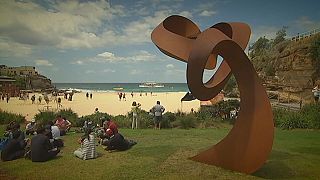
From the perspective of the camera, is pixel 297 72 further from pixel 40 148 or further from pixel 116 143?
pixel 40 148

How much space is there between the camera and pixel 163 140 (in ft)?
37.4

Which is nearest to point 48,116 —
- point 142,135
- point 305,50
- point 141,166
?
point 142,135

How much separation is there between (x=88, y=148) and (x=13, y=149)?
7.04 feet

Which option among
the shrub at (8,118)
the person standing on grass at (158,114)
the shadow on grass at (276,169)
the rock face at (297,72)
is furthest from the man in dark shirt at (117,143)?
the rock face at (297,72)

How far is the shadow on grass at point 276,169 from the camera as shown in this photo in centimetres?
729

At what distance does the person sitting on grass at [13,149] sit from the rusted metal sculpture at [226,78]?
16.2ft

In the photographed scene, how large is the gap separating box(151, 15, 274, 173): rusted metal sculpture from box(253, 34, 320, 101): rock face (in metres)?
21.5

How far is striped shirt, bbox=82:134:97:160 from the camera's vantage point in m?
8.50

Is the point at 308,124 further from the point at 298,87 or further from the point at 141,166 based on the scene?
the point at 298,87

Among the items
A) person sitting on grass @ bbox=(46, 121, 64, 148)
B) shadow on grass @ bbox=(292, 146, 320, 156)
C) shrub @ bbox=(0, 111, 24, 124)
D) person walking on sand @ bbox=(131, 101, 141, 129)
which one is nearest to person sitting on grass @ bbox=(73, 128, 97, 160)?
person sitting on grass @ bbox=(46, 121, 64, 148)

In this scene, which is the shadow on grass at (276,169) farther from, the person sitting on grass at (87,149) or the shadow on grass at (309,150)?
the person sitting on grass at (87,149)

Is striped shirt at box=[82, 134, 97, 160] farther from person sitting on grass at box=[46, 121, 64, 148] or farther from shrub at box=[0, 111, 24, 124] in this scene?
A: shrub at box=[0, 111, 24, 124]

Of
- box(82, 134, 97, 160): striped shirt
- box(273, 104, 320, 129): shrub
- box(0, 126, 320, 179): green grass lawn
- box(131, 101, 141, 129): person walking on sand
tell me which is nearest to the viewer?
box(0, 126, 320, 179): green grass lawn

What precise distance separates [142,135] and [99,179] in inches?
227
